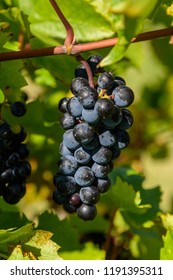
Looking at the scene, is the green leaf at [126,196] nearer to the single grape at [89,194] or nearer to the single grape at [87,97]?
the single grape at [89,194]

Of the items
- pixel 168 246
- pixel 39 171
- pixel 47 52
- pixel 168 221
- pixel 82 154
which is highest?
pixel 47 52

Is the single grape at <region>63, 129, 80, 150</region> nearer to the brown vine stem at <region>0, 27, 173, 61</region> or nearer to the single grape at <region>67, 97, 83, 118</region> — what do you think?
the single grape at <region>67, 97, 83, 118</region>

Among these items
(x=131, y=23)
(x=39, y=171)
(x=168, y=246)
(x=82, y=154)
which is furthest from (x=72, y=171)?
(x=39, y=171)

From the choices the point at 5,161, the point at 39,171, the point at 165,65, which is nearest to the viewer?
the point at 5,161

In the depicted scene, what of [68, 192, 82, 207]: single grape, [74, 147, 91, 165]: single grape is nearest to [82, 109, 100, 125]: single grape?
[74, 147, 91, 165]: single grape

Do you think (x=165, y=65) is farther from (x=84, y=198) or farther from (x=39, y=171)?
(x=84, y=198)
